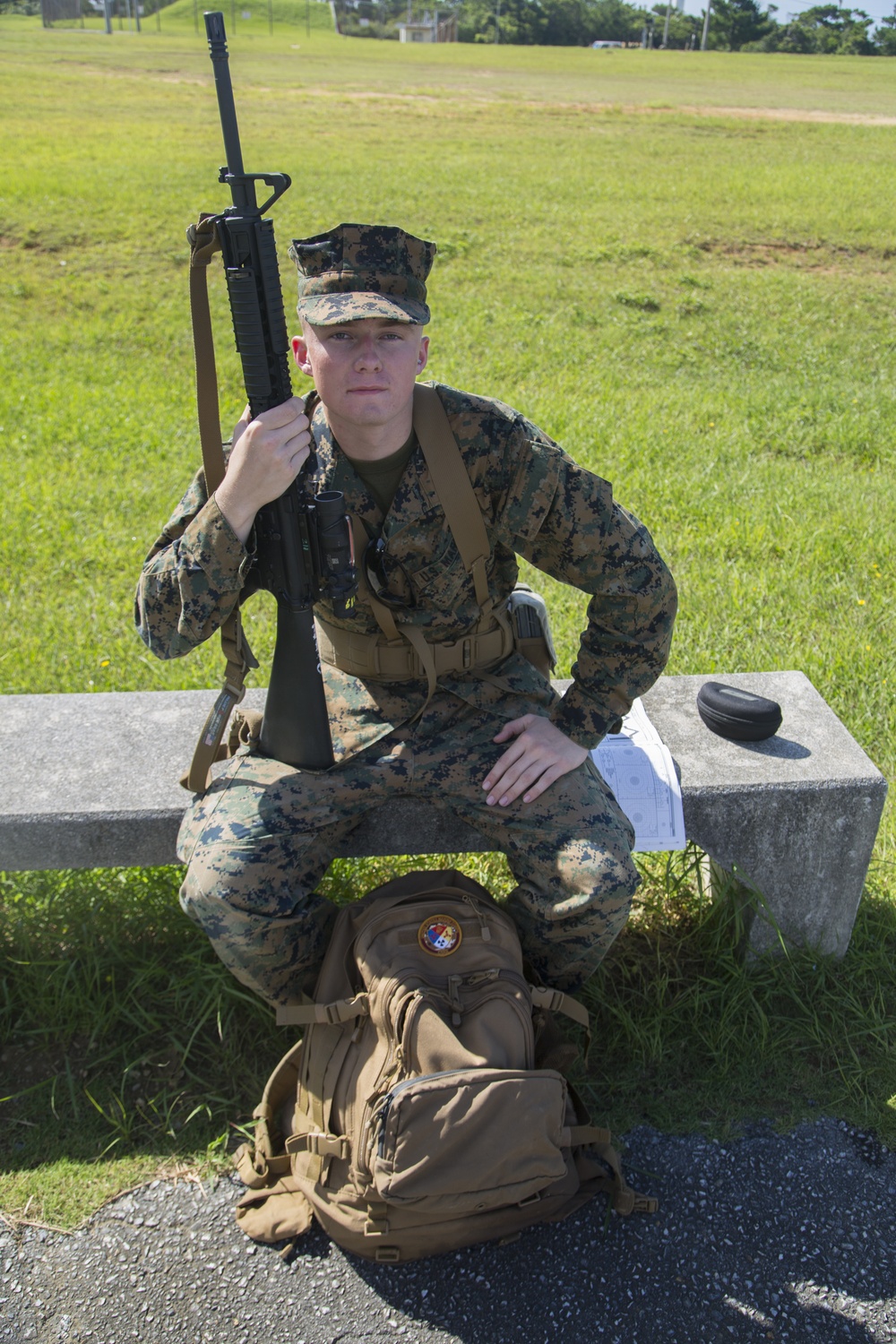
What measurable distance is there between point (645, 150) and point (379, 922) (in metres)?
20.0

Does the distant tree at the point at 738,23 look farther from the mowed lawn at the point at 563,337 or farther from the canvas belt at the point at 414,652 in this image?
the canvas belt at the point at 414,652

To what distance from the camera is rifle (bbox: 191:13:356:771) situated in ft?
7.73

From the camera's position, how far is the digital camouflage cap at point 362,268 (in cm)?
262

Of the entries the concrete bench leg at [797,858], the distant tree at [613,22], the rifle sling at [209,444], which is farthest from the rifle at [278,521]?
the distant tree at [613,22]

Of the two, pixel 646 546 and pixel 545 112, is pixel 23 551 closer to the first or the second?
pixel 646 546

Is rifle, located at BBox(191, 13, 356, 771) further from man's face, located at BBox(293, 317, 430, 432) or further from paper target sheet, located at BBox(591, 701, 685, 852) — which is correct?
paper target sheet, located at BBox(591, 701, 685, 852)

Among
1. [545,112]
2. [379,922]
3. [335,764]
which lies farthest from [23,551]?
[545,112]

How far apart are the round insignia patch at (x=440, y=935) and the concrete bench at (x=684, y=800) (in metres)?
0.41

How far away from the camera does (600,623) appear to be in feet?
9.41

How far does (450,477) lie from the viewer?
2732 mm

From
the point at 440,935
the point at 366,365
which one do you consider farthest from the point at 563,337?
the point at 440,935

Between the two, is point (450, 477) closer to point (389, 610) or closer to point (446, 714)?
point (389, 610)

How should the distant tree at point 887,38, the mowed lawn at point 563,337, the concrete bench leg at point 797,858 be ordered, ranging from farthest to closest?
the distant tree at point 887,38
the mowed lawn at point 563,337
the concrete bench leg at point 797,858

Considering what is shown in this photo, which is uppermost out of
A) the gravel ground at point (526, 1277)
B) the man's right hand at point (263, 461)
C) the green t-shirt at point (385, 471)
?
the man's right hand at point (263, 461)
